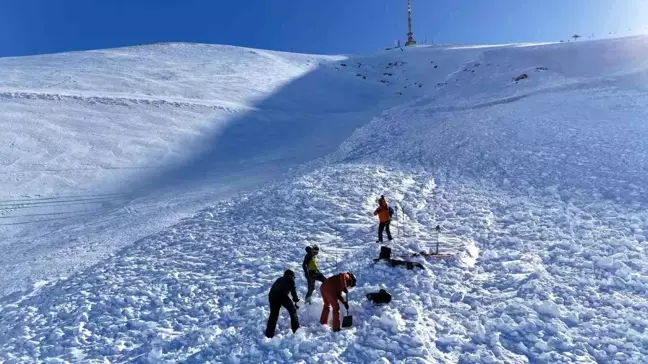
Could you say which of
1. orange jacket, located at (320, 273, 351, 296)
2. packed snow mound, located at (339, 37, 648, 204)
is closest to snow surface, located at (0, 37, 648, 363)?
packed snow mound, located at (339, 37, 648, 204)

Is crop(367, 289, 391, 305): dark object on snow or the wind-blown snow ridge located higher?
the wind-blown snow ridge

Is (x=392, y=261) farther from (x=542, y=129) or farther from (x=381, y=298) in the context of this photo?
(x=542, y=129)

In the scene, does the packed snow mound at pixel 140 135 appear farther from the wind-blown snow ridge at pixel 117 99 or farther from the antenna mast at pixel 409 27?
the antenna mast at pixel 409 27

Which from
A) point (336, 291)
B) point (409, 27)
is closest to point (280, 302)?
point (336, 291)

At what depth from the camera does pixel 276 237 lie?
1423 centimetres

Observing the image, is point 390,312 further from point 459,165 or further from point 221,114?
point 221,114

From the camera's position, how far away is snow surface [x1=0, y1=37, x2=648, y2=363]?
29.5ft

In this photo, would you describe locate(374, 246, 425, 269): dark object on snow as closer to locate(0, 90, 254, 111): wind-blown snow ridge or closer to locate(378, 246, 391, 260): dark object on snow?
locate(378, 246, 391, 260): dark object on snow

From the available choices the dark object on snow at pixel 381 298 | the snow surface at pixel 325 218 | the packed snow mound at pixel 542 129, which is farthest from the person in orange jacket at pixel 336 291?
the packed snow mound at pixel 542 129

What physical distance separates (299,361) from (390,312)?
2312mm

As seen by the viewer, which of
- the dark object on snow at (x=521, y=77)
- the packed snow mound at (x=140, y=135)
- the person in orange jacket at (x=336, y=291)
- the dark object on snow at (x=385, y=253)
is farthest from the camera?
the dark object on snow at (x=521, y=77)

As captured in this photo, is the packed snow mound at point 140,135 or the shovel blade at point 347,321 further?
the packed snow mound at point 140,135

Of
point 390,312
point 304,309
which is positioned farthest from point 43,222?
point 390,312

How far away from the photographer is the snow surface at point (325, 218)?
9.00m
